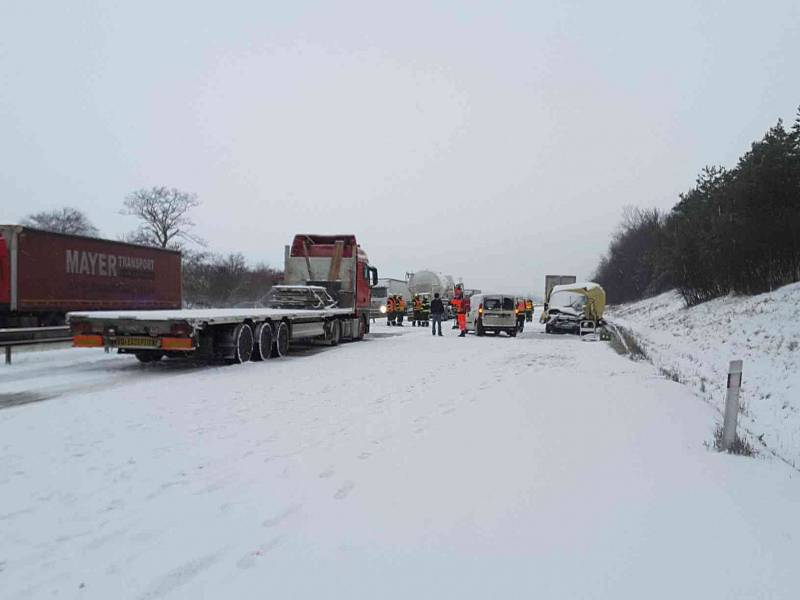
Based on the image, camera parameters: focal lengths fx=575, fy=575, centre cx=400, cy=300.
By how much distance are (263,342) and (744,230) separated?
23156 mm

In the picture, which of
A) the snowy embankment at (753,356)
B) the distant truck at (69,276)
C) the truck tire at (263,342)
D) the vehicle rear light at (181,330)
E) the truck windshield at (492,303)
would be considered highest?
the distant truck at (69,276)

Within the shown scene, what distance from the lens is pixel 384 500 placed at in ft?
13.2

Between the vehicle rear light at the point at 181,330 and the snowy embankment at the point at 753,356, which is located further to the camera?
the vehicle rear light at the point at 181,330

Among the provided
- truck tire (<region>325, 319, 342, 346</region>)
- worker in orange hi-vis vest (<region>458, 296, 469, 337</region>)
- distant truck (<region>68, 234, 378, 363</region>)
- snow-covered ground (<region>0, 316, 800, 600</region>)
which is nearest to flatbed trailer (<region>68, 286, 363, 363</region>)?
distant truck (<region>68, 234, 378, 363</region>)

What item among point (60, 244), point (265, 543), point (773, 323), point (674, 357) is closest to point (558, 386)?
point (265, 543)

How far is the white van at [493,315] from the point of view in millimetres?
23969

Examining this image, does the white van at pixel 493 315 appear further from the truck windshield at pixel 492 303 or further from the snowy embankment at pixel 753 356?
the snowy embankment at pixel 753 356

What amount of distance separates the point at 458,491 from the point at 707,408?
191 inches

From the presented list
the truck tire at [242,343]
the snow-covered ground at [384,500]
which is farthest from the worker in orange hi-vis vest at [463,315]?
the snow-covered ground at [384,500]

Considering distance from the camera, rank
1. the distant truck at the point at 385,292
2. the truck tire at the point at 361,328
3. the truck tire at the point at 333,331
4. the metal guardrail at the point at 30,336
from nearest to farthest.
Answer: the metal guardrail at the point at 30,336, the truck tire at the point at 333,331, the truck tire at the point at 361,328, the distant truck at the point at 385,292

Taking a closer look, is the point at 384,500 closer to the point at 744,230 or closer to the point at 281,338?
the point at 281,338

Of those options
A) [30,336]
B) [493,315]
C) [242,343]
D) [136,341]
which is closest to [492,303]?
[493,315]

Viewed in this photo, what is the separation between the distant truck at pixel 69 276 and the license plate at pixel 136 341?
6140 mm

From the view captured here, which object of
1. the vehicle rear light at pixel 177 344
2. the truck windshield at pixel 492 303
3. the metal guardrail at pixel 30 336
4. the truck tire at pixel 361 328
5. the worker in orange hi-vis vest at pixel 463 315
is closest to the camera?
the vehicle rear light at pixel 177 344
